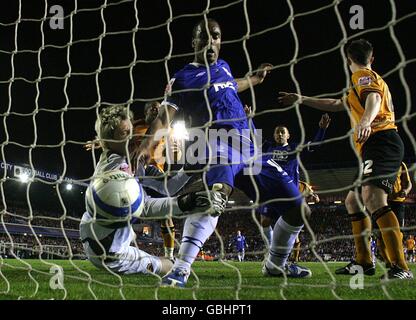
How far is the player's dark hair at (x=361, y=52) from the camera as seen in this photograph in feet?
12.7

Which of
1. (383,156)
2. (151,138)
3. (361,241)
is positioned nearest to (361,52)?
(383,156)

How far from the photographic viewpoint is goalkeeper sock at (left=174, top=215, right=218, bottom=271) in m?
3.29

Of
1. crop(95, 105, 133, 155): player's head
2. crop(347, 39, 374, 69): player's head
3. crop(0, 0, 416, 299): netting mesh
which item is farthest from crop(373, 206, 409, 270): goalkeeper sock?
crop(95, 105, 133, 155): player's head

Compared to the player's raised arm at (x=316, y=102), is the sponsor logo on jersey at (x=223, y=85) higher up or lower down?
higher up

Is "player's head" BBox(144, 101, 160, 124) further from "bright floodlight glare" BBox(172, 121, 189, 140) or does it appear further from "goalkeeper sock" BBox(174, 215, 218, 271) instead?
"goalkeeper sock" BBox(174, 215, 218, 271)

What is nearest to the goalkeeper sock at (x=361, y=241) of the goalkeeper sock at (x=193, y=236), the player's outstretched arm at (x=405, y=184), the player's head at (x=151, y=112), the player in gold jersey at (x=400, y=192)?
the player in gold jersey at (x=400, y=192)

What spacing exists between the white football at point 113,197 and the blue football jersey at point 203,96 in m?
0.81

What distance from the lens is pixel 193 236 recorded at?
330 centimetres

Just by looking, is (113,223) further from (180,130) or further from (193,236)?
(180,130)

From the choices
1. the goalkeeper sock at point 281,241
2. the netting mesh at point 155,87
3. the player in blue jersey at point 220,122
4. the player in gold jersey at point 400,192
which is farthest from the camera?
the netting mesh at point 155,87

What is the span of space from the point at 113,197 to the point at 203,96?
3.89ft

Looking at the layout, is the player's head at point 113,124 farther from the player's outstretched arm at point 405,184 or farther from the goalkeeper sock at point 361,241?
the player's outstretched arm at point 405,184

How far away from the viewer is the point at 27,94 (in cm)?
1855
